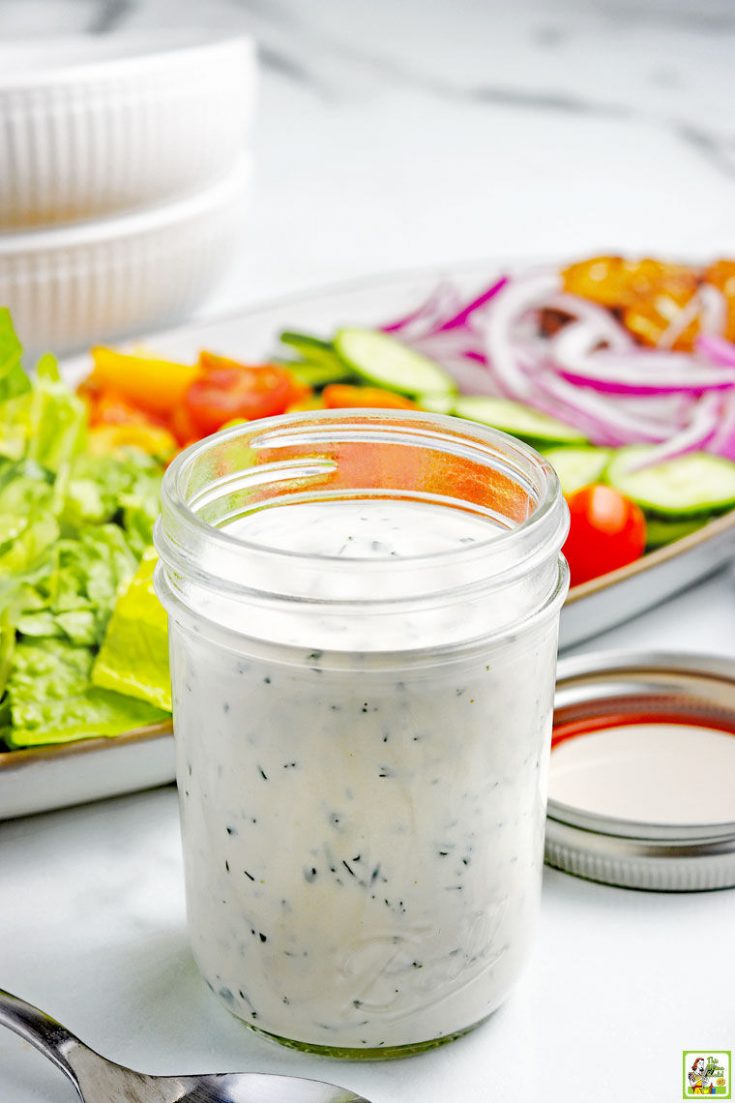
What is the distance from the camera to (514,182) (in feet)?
14.7

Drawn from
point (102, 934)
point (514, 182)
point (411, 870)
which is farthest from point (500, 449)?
point (514, 182)

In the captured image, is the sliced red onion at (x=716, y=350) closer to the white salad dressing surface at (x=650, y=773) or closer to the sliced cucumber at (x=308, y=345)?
the sliced cucumber at (x=308, y=345)

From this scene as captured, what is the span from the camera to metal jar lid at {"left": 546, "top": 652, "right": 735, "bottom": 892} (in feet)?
4.88

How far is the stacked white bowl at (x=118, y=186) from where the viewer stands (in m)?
2.53

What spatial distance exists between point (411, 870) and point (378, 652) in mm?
216

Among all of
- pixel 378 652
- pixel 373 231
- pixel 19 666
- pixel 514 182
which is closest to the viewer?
pixel 378 652

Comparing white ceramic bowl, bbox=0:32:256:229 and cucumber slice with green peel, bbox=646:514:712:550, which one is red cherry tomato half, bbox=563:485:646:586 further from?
white ceramic bowl, bbox=0:32:256:229

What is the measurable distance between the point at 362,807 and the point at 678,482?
124 centimetres

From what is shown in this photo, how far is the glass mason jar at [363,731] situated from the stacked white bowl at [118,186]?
141 centimetres

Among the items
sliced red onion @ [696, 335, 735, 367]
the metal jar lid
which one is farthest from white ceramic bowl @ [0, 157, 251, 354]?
the metal jar lid

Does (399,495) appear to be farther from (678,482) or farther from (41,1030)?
(678,482)

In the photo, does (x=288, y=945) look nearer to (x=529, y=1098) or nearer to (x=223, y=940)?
(x=223, y=940)

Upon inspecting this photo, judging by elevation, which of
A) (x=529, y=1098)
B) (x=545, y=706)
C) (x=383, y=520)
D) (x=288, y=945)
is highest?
(x=383, y=520)

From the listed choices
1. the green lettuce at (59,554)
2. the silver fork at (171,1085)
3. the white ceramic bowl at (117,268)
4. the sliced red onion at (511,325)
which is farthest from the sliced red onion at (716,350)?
the silver fork at (171,1085)
